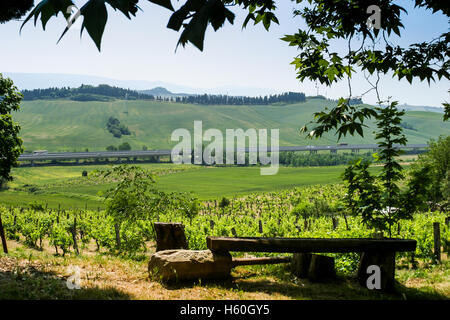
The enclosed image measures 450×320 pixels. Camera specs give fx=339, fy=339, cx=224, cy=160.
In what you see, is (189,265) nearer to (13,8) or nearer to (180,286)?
(180,286)

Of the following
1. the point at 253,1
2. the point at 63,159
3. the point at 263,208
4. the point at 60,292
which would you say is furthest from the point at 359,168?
the point at 63,159

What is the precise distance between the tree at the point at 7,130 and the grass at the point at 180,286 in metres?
6.41

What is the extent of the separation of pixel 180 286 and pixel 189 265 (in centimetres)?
43

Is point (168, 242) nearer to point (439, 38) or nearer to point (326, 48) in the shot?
point (326, 48)

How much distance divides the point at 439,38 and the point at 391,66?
866mm

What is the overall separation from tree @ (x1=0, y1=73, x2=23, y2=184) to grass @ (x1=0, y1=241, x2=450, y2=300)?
21.0 ft

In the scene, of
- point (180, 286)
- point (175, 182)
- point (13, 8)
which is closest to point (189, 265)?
point (180, 286)

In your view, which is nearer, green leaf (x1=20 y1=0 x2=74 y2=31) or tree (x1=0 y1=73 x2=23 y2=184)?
green leaf (x1=20 y1=0 x2=74 y2=31)

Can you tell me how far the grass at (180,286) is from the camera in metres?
5.36

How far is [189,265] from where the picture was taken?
6.59 meters

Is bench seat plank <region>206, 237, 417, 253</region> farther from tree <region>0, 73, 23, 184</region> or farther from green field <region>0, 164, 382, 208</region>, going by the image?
green field <region>0, 164, 382, 208</region>

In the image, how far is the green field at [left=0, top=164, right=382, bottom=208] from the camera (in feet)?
265

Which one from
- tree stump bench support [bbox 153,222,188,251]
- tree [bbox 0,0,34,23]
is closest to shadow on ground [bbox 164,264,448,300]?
tree stump bench support [bbox 153,222,188,251]

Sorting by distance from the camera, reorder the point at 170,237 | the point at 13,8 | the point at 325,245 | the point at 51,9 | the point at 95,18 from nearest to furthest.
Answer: the point at 95,18 → the point at 51,9 → the point at 13,8 → the point at 325,245 → the point at 170,237
